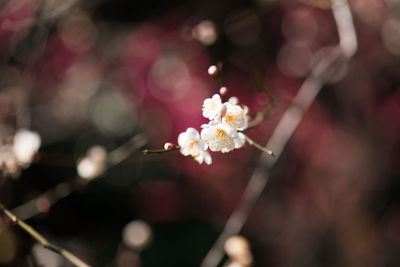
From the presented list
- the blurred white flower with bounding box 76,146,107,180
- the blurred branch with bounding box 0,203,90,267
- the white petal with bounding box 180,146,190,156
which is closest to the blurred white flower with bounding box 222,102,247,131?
the white petal with bounding box 180,146,190,156

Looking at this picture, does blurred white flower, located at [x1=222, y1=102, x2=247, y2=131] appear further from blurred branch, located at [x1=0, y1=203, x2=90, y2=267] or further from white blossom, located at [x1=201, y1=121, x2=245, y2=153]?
blurred branch, located at [x1=0, y1=203, x2=90, y2=267]

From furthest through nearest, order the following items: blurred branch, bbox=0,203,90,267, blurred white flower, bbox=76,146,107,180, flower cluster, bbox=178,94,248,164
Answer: blurred white flower, bbox=76,146,107,180 → blurred branch, bbox=0,203,90,267 → flower cluster, bbox=178,94,248,164

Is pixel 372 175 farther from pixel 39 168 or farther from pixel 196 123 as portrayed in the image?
pixel 39 168

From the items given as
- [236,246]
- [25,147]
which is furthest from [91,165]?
[236,246]

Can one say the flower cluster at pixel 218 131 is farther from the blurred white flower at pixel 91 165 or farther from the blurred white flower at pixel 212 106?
the blurred white flower at pixel 91 165

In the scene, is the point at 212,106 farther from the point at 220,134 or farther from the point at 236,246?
the point at 236,246

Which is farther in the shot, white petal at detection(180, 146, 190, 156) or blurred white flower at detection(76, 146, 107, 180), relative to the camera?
blurred white flower at detection(76, 146, 107, 180)

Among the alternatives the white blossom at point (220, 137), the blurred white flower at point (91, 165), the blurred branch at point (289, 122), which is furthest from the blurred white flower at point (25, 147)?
the white blossom at point (220, 137)
